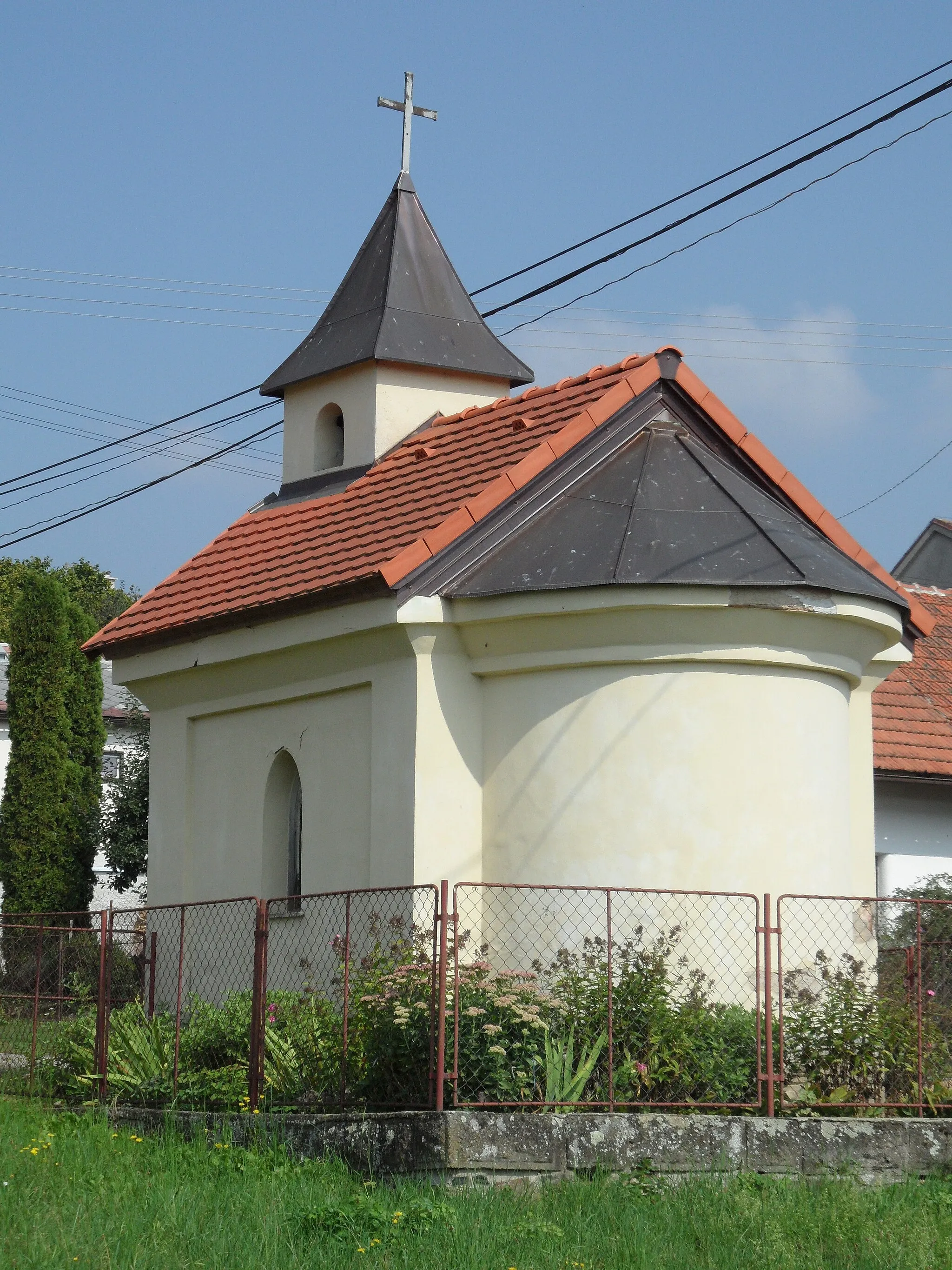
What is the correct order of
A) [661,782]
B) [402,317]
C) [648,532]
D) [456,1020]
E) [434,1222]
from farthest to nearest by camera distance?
[402,317] → [648,532] → [661,782] → [456,1020] → [434,1222]

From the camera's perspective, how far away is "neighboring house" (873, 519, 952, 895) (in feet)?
68.8

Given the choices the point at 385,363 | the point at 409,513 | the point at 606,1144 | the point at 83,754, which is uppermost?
the point at 385,363

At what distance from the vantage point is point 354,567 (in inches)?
559

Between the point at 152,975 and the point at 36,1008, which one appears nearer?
the point at 36,1008

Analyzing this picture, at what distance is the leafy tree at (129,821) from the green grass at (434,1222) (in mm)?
14458

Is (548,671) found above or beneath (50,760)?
beneath

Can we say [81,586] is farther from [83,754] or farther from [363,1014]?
[363,1014]

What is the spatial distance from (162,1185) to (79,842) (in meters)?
16.9

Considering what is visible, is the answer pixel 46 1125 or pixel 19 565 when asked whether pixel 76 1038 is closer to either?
pixel 46 1125

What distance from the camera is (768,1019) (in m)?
11.1

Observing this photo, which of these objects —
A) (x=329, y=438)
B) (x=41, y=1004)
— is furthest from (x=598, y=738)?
(x=41, y=1004)

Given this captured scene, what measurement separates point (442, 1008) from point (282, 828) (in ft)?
17.2

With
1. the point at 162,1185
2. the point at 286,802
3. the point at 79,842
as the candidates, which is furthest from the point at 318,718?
the point at 79,842

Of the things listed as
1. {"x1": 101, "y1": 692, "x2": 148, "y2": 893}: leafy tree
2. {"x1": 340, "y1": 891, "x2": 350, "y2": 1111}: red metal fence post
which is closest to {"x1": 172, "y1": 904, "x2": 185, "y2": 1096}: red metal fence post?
{"x1": 340, "y1": 891, "x2": 350, "y2": 1111}: red metal fence post
